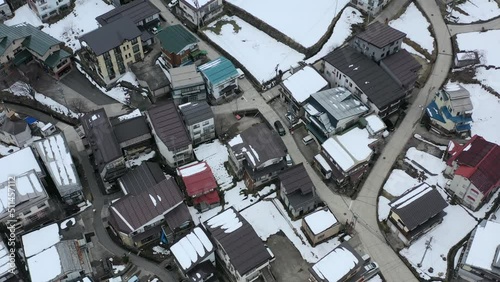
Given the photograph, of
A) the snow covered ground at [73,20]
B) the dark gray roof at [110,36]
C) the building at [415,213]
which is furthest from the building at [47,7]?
the building at [415,213]

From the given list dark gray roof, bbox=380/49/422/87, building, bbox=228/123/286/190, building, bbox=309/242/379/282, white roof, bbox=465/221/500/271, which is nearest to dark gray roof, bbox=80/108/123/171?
building, bbox=228/123/286/190

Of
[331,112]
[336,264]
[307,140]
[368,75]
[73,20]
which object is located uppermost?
[73,20]

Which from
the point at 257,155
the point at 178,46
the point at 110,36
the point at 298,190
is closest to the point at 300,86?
the point at 257,155

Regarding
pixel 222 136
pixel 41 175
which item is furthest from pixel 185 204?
pixel 41 175

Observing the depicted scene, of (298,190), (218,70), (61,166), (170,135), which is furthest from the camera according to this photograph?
(218,70)

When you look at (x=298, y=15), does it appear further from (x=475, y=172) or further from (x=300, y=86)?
(x=475, y=172)

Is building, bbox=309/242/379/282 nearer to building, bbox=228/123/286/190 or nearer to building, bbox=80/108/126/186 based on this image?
building, bbox=228/123/286/190

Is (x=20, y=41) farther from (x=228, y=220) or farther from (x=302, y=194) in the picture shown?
(x=302, y=194)

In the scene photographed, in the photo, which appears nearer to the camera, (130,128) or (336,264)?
(336,264)
